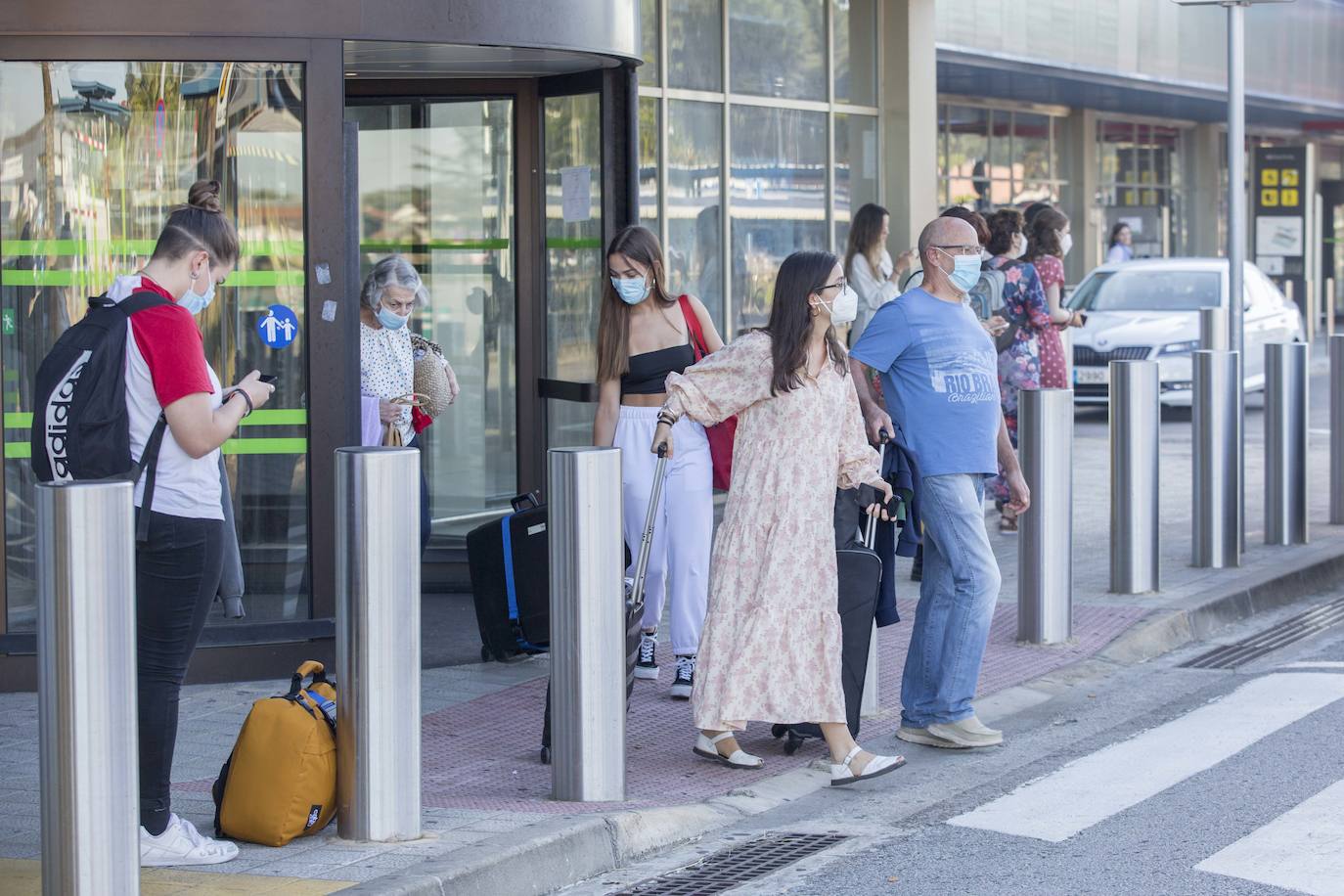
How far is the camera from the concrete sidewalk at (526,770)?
498 centimetres

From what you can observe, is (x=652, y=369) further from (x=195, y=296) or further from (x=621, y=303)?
(x=195, y=296)

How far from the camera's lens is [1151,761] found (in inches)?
254

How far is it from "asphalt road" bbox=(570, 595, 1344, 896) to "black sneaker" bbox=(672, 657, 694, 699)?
863 millimetres

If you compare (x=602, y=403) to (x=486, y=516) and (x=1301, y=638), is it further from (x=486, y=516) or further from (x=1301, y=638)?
(x=1301, y=638)

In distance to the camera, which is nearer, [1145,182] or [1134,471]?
[1134,471]

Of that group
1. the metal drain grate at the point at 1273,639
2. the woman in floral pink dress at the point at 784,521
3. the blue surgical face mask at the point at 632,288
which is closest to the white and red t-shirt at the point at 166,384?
the woman in floral pink dress at the point at 784,521

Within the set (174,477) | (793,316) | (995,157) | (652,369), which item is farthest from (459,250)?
(995,157)

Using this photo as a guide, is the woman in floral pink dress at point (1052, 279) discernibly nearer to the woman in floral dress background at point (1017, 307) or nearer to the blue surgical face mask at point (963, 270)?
the woman in floral dress background at point (1017, 307)

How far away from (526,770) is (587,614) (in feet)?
2.93

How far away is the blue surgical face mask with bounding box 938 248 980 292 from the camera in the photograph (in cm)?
654

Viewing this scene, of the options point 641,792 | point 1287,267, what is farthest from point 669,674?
point 1287,267

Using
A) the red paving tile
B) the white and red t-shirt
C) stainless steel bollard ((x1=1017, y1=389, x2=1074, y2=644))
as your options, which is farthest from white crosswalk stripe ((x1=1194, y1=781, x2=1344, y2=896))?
the white and red t-shirt

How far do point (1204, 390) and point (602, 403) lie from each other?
4.13m

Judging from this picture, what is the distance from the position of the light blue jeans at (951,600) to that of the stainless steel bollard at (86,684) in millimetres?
3109
